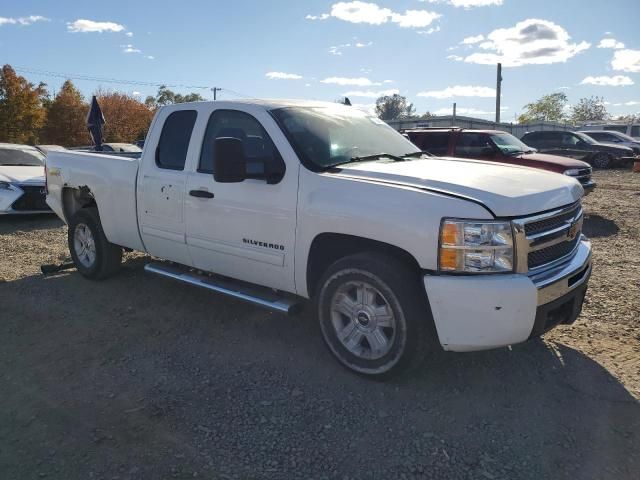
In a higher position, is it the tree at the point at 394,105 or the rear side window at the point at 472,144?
the tree at the point at 394,105

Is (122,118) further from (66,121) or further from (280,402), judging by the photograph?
(280,402)

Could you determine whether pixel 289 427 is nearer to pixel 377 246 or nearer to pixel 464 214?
pixel 377 246

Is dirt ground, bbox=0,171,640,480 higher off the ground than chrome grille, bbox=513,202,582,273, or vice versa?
chrome grille, bbox=513,202,582,273

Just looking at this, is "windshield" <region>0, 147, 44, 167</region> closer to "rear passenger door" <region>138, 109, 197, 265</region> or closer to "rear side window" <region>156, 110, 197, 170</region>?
"rear passenger door" <region>138, 109, 197, 265</region>

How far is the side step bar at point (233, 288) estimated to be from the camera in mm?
3980

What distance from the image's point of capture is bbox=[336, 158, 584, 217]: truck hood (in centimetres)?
318

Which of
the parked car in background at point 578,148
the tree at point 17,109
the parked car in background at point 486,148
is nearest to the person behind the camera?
the parked car in background at point 486,148

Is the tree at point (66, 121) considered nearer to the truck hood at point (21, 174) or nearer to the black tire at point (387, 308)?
the truck hood at point (21, 174)

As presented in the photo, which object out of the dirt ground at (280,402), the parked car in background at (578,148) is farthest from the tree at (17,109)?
the dirt ground at (280,402)

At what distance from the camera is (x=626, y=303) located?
498 centimetres

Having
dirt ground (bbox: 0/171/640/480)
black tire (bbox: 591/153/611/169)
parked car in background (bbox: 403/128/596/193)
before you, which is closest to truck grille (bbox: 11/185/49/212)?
dirt ground (bbox: 0/171/640/480)

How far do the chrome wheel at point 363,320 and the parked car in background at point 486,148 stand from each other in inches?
301

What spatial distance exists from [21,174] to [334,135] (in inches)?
326

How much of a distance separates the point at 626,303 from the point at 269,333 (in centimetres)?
335
